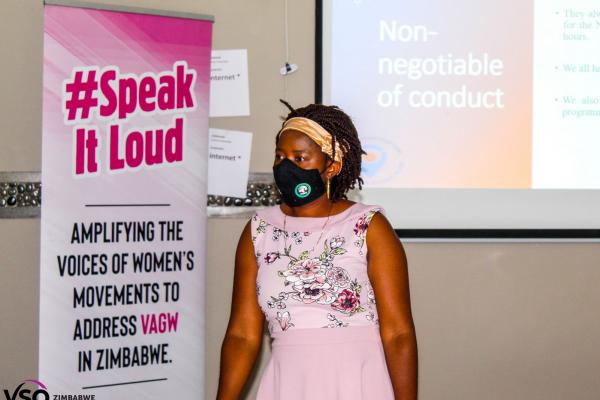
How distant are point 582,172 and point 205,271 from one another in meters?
1.62

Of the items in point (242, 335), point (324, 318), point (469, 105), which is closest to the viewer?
point (324, 318)

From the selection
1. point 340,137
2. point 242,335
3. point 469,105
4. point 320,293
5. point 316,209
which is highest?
point 469,105

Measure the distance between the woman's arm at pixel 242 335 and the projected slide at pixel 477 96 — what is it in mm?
1454

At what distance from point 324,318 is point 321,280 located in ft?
0.29

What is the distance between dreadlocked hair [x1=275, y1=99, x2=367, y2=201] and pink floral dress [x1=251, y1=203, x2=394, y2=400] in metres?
0.14

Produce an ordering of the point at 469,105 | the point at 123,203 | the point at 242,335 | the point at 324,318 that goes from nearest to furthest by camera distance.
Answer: the point at 324,318, the point at 242,335, the point at 123,203, the point at 469,105

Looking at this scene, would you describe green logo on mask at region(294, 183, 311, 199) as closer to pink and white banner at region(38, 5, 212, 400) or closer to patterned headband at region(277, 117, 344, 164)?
patterned headband at region(277, 117, 344, 164)

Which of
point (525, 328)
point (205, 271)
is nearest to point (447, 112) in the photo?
point (525, 328)

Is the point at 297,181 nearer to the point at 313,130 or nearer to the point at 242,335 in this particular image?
the point at 313,130

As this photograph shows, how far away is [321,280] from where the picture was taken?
1958mm

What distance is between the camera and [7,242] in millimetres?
3289

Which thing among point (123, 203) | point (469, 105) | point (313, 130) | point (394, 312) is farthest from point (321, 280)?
point (469, 105)

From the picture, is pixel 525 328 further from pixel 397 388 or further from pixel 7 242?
pixel 7 242

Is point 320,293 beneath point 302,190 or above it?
beneath
